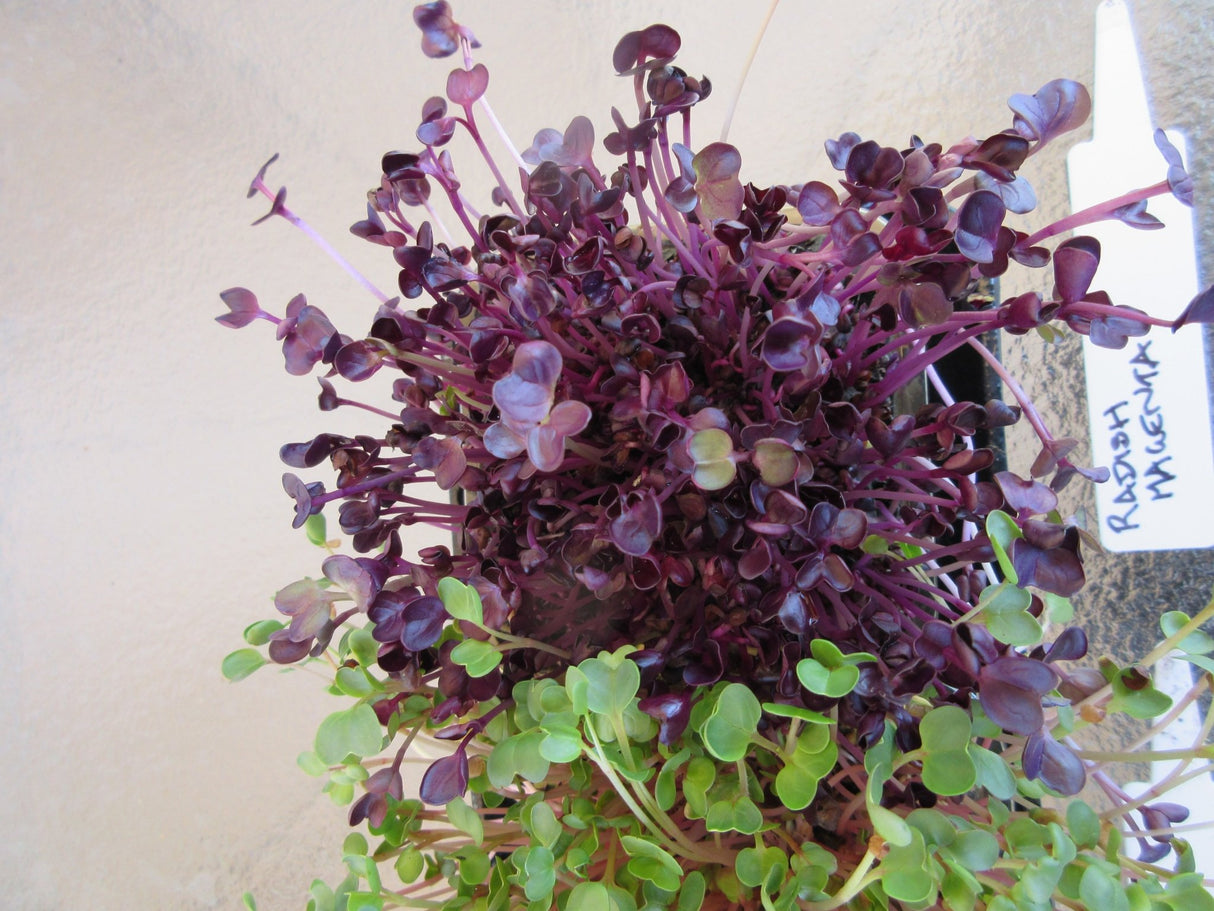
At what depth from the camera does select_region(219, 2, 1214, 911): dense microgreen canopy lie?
38cm

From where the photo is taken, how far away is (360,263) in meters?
1.10

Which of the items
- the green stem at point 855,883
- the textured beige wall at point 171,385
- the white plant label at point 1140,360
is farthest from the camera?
the textured beige wall at point 171,385

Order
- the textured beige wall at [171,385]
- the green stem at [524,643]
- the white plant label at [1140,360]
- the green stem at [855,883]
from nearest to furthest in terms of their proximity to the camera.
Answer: the green stem at [855,883]
the green stem at [524,643]
the white plant label at [1140,360]
the textured beige wall at [171,385]

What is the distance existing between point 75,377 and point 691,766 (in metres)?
1.11

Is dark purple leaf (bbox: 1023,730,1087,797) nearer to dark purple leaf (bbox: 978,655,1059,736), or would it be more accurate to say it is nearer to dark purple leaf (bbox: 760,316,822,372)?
dark purple leaf (bbox: 978,655,1059,736)

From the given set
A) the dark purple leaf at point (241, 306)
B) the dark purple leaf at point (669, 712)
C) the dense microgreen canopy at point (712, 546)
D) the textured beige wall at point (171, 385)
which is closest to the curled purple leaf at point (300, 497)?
the dense microgreen canopy at point (712, 546)

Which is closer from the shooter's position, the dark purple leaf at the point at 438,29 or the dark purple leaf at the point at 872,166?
the dark purple leaf at the point at 872,166

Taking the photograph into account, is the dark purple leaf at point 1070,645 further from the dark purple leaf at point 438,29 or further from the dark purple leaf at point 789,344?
the dark purple leaf at point 438,29

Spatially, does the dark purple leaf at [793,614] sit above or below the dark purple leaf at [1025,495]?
above

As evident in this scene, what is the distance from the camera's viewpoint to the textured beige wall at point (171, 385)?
1018 millimetres

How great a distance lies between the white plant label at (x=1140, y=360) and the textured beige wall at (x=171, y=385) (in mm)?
440

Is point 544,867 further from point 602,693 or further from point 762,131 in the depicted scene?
point 762,131

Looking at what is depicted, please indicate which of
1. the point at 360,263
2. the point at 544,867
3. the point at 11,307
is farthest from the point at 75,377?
the point at 544,867

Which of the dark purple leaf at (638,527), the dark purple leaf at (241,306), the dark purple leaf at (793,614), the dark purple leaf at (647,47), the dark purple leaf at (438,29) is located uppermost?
the dark purple leaf at (438,29)
